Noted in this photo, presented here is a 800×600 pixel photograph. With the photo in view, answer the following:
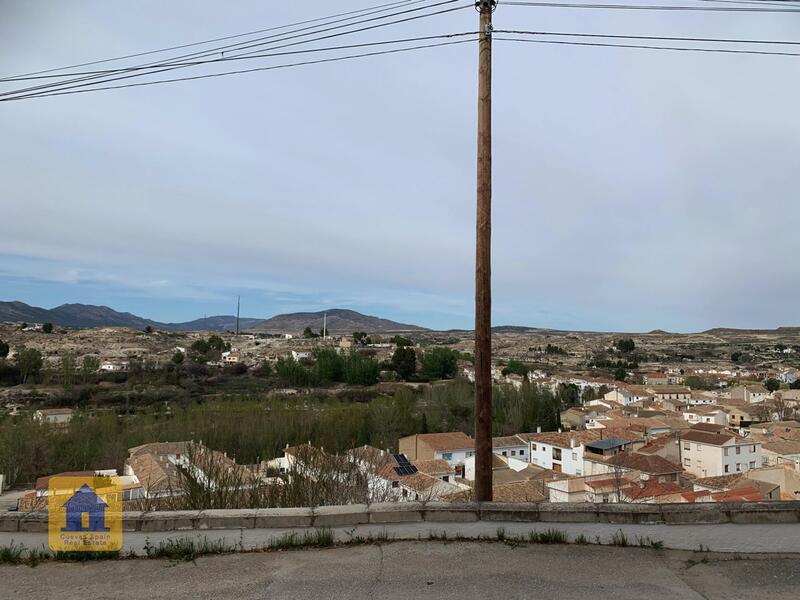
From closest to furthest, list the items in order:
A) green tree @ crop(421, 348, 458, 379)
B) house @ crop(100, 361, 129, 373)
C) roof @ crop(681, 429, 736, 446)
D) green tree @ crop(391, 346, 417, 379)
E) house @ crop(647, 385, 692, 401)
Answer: roof @ crop(681, 429, 736, 446) < house @ crop(647, 385, 692, 401) < house @ crop(100, 361, 129, 373) < green tree @ crop(421, 348, 458, 379) < green tree @ crop(391, 346, 417, 379)

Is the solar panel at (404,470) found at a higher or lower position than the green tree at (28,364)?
lower

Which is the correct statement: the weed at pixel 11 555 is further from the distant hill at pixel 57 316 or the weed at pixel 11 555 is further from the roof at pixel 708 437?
the distant hill at pixel 57 316

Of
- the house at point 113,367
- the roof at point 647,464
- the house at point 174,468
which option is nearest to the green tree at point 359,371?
the house at point 113,367

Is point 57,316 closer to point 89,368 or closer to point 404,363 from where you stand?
point 89,368

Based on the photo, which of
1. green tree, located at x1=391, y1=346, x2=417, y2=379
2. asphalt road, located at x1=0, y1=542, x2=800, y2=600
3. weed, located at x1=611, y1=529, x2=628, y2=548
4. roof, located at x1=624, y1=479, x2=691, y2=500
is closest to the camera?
asphalt road, located at x1=0, y1=542, x2=800, y2=600

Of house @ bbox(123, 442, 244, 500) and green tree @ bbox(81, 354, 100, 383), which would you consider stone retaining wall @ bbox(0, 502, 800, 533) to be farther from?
green tree @ bbox(81, 354, 100, 383)

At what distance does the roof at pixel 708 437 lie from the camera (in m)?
30.8

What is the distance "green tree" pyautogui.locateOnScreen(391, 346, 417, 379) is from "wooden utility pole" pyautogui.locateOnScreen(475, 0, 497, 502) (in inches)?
2731

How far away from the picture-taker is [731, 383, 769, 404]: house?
59.9 meters

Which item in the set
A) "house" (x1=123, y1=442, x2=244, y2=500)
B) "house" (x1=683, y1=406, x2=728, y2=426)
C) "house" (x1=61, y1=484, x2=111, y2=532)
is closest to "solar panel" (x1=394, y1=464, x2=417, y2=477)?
"house" (x1=123, y1=442, x2=244, y2=500)

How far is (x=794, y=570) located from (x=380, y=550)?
316 cm

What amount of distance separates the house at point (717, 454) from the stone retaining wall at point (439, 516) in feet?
98.6

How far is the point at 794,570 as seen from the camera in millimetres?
4062

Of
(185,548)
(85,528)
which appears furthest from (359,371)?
(185,548)
